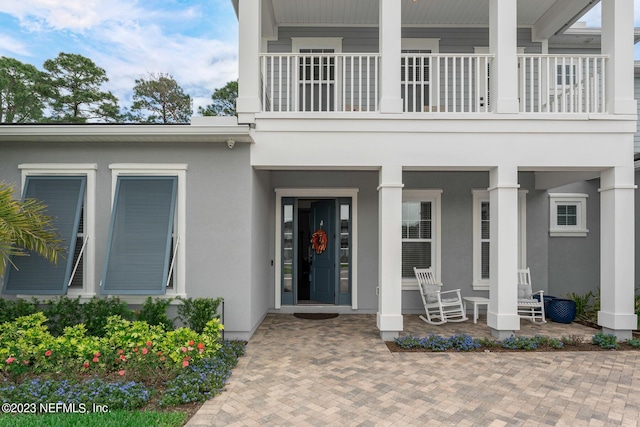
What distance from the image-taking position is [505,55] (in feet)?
18.4

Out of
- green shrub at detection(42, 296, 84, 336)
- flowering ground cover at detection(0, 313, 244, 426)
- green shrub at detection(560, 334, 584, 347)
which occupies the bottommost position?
green shrub at detection(560, 334, 584, 347)

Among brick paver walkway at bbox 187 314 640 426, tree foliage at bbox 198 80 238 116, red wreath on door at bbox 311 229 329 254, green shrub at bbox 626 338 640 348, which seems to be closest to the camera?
brick paver walkway at bbox 187 314 640 426

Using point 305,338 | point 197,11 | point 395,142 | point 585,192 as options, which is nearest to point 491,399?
point 305,338

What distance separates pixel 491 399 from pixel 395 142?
3657 millimetres

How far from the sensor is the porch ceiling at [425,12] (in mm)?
7242

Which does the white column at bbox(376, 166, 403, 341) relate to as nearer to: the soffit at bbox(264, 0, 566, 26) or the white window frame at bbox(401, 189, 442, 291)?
the white window frame at bbox(401, 189, 442, 291)

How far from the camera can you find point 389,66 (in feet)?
18.5

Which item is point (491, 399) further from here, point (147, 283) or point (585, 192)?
point (585, 192)

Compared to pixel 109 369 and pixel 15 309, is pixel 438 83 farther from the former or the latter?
pixel 15 309

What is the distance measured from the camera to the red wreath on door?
802 centimetres

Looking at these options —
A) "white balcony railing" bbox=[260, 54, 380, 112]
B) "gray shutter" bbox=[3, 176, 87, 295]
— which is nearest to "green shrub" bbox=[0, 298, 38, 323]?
"gray shutter" bbox=[3, 176, 87, 295]

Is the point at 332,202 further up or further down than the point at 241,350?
further up

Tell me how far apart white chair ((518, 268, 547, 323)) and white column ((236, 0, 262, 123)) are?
5.79 m

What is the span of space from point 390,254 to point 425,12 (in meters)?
5.39
